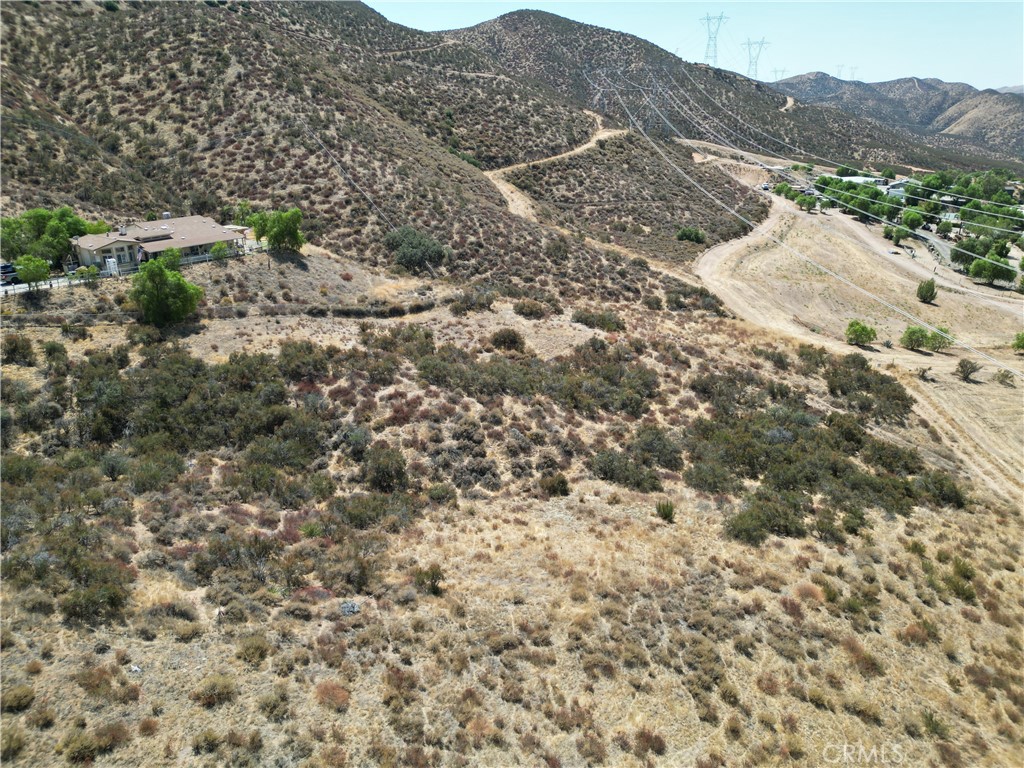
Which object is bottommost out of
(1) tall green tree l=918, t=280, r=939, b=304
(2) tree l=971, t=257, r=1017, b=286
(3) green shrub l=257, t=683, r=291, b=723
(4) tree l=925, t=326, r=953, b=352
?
(3) green shrub l=257, t=683, r=291, b=723

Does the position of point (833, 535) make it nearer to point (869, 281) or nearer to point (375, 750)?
point (375, 750)

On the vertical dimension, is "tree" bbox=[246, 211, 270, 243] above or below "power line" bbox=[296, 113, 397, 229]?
below

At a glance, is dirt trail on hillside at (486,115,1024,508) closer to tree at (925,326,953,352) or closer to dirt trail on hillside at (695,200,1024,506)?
dirt trail on hillside at (695,200,1024,506)

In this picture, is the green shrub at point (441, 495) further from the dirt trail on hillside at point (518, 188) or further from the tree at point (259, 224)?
the dirt trail on hillside at point (518, 188)

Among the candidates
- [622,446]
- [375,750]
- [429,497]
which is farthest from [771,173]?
[375,750]

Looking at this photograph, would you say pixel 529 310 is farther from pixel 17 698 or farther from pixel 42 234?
pixel 17 698

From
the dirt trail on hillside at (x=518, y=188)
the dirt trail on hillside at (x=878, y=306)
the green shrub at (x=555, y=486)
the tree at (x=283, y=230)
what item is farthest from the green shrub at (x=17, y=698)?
the dirt trail on hillside at (x=518, y=188)

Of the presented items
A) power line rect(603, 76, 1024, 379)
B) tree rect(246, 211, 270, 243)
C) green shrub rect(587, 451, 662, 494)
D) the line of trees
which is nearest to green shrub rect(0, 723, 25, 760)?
green shrub rect(587, 451, 662, 494)
